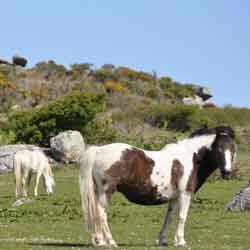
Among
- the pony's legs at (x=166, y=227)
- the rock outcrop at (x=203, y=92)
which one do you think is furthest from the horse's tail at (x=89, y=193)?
the rock outcrop at (x=203, y=92)

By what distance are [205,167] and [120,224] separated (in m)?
6.97

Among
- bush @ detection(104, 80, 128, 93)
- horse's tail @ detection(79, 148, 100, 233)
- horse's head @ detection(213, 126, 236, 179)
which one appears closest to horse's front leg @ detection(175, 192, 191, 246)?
horse's head @ detection(213, 126, 236, 179)

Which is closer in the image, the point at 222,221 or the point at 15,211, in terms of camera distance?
the point at 222,221

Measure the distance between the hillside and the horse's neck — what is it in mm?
33401

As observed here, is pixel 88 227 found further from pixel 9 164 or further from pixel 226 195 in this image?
pixel 9 164

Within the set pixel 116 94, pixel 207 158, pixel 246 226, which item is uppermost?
pixel 116 94

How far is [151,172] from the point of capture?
43.8 feet

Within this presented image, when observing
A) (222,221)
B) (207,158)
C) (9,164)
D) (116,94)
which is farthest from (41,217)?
(116,94)

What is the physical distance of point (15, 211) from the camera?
24.3 m

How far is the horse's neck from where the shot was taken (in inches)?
551

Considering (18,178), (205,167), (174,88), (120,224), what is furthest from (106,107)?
(205,167)

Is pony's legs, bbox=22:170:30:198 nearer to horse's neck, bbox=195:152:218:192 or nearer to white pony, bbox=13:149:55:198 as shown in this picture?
white pony, bbox=13:149:55:198

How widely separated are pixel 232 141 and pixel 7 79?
74.7 metres

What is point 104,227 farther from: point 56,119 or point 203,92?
point 203,92
